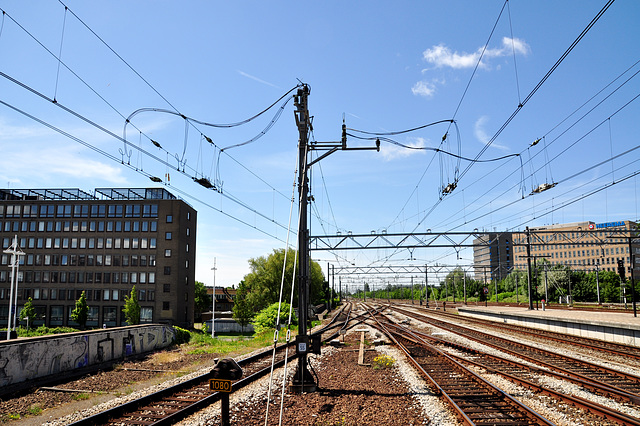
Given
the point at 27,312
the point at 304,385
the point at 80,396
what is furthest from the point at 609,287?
the point at 27,312

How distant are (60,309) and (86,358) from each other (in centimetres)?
6387

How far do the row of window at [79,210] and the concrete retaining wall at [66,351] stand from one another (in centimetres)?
5316

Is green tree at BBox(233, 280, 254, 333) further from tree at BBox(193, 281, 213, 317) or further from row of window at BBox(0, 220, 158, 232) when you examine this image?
tree at BBox(193, 281, 213, 317)

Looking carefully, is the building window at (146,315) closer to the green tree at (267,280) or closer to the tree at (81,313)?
the tree at (81,313)

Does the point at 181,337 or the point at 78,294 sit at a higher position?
the point at 78,294

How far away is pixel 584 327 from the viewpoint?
26125 millimetres

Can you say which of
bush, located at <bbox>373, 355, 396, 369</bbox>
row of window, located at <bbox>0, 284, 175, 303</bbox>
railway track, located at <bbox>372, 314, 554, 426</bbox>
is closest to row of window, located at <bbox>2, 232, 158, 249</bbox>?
row of window, located at <bbox>0, 284, 175, 303</bbox>

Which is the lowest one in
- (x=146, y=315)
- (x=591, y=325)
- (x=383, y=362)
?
(x=146, y=315)

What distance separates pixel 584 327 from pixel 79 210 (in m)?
75.1

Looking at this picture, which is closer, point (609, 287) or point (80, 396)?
point (80, 396)

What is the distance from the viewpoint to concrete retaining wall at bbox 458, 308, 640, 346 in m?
22.0

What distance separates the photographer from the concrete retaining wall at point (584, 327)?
22.0 meters

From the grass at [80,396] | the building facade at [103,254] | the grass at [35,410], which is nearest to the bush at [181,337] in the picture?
the grass at [80,396]

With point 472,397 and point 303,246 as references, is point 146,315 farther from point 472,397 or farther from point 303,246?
point 472,397
